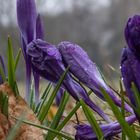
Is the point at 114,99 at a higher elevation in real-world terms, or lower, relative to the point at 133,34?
lower

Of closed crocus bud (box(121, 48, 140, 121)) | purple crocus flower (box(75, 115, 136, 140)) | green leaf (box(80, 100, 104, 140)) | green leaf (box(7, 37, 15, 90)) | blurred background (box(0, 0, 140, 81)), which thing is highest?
closed crocus bud (box(121, 48, 140, 121))

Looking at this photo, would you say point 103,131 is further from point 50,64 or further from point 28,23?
point 28,23

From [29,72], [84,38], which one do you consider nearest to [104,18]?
[84,38]

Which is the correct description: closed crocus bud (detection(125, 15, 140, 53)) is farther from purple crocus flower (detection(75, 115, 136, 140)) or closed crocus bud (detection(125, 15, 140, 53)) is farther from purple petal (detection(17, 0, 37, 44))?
purple petal (detection(17, 0, 37, 44))

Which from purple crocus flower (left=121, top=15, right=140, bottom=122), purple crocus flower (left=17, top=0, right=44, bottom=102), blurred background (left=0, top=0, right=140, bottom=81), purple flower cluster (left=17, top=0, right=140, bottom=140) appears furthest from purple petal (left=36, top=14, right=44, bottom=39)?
blurred background (left=0, top=0, right=140, bottom=81)

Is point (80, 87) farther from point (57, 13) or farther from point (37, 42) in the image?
point (57, 13)

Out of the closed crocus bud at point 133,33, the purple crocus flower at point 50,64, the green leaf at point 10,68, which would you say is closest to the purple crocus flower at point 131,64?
the closed crocus bud at point 133,33
